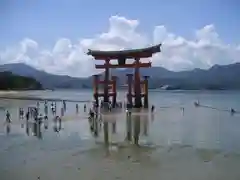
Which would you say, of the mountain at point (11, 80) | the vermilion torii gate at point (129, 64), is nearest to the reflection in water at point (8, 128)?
the mountain at point (11, 80)

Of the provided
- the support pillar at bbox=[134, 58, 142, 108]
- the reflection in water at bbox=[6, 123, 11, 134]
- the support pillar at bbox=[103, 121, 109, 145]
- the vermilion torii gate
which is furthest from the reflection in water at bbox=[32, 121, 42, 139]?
the support pillar at bbox=[134, 58, 142, 108]

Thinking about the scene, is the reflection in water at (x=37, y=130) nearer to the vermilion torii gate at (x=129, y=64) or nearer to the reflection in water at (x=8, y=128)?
the reflection in water at (x=8, y=128)

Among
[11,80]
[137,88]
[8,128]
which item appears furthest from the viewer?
[11,80]

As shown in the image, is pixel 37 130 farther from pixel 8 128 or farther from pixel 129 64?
pixel 129 64

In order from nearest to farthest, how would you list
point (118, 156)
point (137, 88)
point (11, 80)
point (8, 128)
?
point (118, 156)
point (8, 128)
point (137, 88)
point (11, 80)

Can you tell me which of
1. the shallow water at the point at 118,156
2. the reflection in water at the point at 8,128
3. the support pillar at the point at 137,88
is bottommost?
the shallow water at the point at 118,156

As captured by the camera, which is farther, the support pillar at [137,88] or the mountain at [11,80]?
the support pillar at [137,88]

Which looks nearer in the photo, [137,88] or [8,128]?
[8,128]

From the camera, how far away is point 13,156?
14.2ft

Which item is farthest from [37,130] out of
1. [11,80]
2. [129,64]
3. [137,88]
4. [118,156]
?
[11,80]

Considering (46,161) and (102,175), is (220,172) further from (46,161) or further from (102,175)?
(46,161)

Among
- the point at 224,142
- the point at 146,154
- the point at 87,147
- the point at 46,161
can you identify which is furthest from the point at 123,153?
the point at 224,142

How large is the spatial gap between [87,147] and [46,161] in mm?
1020

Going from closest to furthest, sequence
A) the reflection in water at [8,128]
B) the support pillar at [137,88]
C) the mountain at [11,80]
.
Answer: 1. the reflection in water at [8,128]
2. the mountain at [11,80]
3. the support pillar at [137,88]
